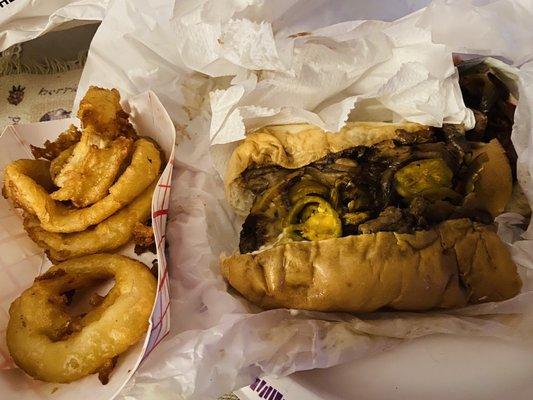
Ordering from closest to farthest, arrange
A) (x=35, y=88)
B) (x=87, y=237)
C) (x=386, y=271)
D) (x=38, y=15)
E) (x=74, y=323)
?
(x=386, y=271) → (x=74, y=323) → (x=87, y=237) → (x=38, y=15) → (x=35, y=88)

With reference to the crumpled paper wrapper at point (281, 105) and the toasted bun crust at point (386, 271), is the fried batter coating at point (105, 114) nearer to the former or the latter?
the crumpled paper wrapper at point (281, 105)

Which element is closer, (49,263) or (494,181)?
(494,181)

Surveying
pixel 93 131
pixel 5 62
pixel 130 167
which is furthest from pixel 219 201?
pixel 5 62

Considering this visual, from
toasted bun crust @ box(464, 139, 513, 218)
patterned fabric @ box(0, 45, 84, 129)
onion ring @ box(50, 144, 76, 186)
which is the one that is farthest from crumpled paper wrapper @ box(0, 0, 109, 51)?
toasted bun crust @ box(464, 139, 513, 218)

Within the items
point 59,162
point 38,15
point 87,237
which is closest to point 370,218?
point 87,237

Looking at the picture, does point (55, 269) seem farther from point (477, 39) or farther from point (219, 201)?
point (477, 39)

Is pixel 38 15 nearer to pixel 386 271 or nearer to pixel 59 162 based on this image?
pixel 59 162

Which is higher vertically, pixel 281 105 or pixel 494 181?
pixel 281 105
